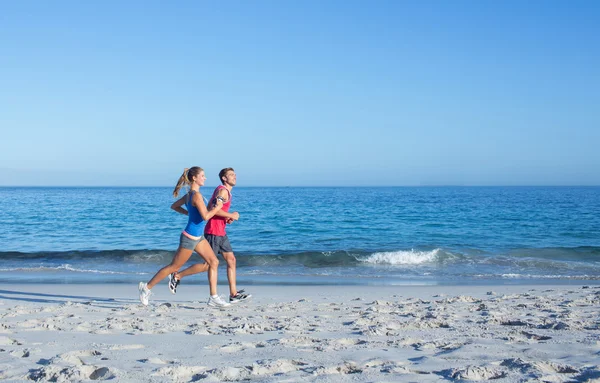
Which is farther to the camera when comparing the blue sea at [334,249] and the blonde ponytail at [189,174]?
the blue sea at [334,249]

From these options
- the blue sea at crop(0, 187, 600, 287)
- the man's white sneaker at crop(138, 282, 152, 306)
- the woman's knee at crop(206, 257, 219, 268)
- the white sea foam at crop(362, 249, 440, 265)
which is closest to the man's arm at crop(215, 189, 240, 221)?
the woman's knee at crop(206, 257, 219, 268)

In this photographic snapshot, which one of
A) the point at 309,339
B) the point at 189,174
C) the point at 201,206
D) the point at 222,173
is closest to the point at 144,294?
the point at 201,206

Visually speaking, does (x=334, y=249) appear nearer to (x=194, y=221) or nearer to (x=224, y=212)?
(x=224, y=212)

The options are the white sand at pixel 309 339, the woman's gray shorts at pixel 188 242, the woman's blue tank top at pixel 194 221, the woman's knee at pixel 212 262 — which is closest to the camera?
the white sand at pixel 309 339

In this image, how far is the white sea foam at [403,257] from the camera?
47.9ft

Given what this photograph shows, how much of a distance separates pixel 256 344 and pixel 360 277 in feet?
22.9

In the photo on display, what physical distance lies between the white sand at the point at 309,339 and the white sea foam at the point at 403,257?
6370mm

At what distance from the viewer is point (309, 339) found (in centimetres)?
497

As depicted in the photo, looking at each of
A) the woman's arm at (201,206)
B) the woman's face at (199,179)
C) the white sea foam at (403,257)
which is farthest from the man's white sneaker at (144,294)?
the white sea foam at (403,257)

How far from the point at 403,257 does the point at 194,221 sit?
9.55 m

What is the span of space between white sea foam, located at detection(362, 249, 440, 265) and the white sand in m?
6.37

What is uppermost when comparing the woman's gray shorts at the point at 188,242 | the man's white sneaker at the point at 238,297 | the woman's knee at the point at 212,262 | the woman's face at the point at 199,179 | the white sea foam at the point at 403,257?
the woman's face at the point at 199,179

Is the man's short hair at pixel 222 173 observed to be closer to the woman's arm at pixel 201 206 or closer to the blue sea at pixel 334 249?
the woman's arm at pixel 201 206

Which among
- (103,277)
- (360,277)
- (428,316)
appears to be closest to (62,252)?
(103,277)
